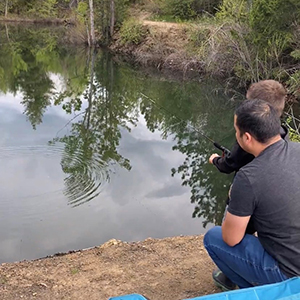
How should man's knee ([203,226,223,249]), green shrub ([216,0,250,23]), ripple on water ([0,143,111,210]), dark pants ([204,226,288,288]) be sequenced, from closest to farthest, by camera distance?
dark pants ([204,226,288,288])
man's knee ([203,226,223,249])
ripple on water ([0,143,111,210])
green shrub ([216,0,250,23])

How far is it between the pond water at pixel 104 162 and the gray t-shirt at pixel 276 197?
3294 mm

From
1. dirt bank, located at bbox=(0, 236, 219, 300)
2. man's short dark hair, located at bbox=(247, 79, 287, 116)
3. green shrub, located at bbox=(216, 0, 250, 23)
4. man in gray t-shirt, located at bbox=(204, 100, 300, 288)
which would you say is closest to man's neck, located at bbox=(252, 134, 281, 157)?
man in gray t-shirt, located at bbox=(204, 100, 300, 288)

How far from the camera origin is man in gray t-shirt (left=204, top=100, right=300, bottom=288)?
1845mm

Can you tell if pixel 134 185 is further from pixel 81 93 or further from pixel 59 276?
pixel 81 93

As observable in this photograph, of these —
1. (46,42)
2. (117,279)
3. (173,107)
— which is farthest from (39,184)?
(46,42)

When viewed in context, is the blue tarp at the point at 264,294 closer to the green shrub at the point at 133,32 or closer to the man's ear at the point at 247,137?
the man's ear at the point at 247,137

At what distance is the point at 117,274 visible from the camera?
3029 mm

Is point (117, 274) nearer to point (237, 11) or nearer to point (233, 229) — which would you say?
point (233, 229)

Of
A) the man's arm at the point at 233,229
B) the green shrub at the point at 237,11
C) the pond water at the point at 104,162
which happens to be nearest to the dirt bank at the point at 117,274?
the man's arm at the point at 233,229

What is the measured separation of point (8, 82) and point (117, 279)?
42.2 feet

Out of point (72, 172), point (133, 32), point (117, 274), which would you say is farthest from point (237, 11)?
point (117, 274)

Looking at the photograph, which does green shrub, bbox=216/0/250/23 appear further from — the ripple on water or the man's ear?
the man's ear

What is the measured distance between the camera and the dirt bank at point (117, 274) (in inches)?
109

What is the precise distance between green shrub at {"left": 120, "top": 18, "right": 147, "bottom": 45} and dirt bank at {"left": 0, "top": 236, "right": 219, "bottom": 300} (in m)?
19.1
